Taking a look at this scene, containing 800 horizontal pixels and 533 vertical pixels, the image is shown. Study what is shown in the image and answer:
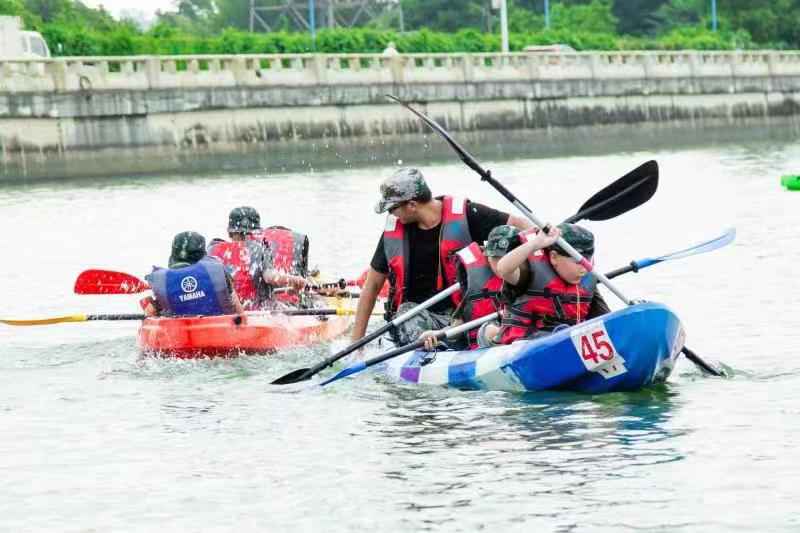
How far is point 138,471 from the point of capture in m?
12.1

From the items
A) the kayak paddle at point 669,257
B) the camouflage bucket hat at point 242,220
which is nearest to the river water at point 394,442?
the kayak paddle at point 669,257

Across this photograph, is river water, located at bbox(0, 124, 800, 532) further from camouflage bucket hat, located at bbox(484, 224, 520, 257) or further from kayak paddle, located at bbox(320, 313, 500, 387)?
camouflage bucket hat, located at bbox(484, 224, 520, 257)

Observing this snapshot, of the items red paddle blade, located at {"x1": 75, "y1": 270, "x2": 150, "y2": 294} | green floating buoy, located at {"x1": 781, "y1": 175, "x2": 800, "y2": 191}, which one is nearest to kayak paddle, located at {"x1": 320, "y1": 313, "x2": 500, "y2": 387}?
red paddle blade, located at {"x1": 75, "y1": 270, "x2": 150, "y2": 294}

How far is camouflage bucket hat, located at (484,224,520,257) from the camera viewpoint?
41.8ft

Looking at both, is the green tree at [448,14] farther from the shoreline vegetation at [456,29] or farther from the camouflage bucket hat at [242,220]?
the camouflage bucket hat at [242,220]

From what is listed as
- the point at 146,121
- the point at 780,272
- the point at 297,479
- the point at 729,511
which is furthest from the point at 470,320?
the point at 146,121

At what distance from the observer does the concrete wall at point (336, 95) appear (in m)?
50.3

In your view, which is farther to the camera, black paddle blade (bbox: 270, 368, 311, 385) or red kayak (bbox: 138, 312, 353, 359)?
red kayak (bbox: 138, 312, 353, 359)

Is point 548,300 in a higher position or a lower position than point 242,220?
lower

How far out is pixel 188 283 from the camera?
52.4 ft

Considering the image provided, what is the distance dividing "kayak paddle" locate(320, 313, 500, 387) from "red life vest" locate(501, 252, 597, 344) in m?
0.46

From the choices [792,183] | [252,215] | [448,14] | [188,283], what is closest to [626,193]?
[188,283]

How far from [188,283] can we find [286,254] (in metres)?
1.92

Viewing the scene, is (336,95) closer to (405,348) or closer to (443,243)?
(443,243)
